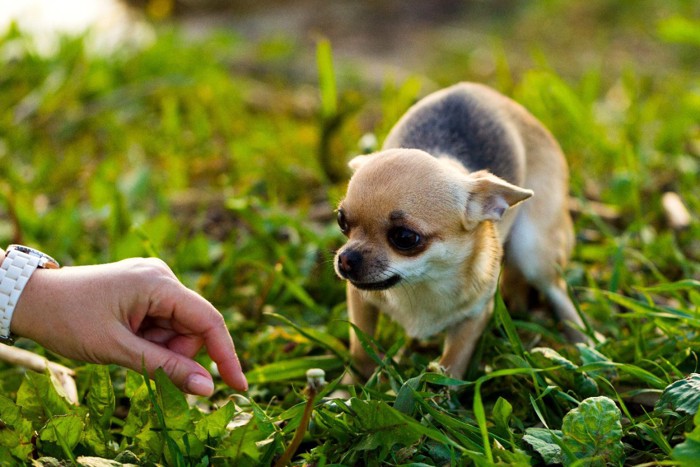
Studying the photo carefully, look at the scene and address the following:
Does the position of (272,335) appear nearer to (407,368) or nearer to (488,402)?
(407,368)

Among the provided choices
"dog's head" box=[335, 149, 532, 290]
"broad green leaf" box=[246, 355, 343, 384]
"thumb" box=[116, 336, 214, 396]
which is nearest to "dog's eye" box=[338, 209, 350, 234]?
"dog's head" box=[335, 149, 532, 290]

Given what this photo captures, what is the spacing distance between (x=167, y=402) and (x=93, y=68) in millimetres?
3890

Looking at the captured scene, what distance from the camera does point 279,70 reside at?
6719 mm

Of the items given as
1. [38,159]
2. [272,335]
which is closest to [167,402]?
[272,335]

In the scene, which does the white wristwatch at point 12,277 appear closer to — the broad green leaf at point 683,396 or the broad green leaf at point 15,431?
the broad green leaf at point 15,431

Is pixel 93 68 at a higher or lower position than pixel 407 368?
higher

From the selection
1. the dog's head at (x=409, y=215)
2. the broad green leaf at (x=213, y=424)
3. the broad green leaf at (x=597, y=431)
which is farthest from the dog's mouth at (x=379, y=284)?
the broad green leaf at (x=597, y=431)

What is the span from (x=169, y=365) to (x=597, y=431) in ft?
3.89

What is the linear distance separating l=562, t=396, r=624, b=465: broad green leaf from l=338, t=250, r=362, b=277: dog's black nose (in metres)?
0.79

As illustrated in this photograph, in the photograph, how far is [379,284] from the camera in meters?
2.53

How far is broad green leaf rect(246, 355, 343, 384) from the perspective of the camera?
271 cm

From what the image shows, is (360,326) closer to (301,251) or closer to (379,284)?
(379,284)

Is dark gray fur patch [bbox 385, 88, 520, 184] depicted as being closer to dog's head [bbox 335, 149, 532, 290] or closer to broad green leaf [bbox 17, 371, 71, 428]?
dog's head [bbox 335, 149, 532, 290]

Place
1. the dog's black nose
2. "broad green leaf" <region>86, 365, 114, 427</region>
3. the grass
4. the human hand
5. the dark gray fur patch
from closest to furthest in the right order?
1. the human hand
2. the grass
3. "broad green leaf" <region>86, 365, 114, 427</region>
4. the dog's black nose
5. the dark gray fur patch
